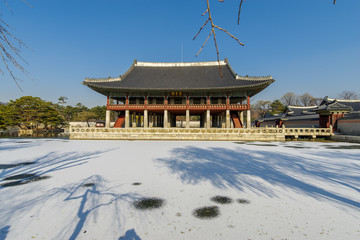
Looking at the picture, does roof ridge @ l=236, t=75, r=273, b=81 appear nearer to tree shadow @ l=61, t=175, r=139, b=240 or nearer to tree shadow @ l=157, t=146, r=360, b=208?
tree shadow @ l=157, t=146, r=360, b=208

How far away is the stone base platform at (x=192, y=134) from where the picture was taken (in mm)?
19031

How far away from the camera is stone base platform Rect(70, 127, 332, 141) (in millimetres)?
19031

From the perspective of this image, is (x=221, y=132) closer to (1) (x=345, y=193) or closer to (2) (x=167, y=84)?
(2) (x=167, y=84)

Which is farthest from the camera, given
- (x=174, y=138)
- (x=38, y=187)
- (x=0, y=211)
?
(x=174, y=138)

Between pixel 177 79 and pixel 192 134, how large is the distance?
36.1 feet

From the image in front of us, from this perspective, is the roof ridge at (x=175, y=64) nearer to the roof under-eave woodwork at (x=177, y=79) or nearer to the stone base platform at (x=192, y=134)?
the roof under-eave woodwork at (x=177, y=79)

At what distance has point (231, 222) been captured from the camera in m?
2.95

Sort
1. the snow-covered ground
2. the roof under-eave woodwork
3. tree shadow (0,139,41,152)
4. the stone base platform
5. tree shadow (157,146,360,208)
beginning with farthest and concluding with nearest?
the roof under-eave woodwork < the stone base platform < tree shadow (0,139,41,152) < tree shadow (157,146,360,208) < the snow-covered ground

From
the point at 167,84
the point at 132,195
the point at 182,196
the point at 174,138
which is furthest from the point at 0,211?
the point at 167,84

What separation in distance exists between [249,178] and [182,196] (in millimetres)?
2633

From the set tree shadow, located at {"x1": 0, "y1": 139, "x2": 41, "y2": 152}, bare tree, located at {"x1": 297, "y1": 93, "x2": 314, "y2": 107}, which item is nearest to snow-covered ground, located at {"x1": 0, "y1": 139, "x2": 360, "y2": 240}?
tree shadow, located at {"x1": 0, "y1": 139, "x2": 41, "y2": 152}

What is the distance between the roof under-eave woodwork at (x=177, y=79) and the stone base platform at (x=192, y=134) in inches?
237

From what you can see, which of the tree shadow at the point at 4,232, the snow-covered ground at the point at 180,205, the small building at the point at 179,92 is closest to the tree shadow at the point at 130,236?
the snow-covered ground at the point at 180,205

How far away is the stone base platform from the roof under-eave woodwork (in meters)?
6.03
